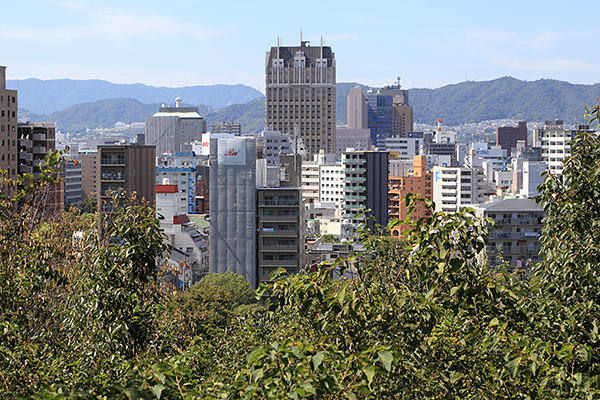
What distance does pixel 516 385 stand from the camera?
6.93m

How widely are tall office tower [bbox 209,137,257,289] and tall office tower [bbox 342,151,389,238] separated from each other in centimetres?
3306

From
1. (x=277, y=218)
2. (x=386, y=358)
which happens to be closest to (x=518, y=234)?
(x=277, y=218)

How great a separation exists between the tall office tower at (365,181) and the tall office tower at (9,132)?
4617 centimetres

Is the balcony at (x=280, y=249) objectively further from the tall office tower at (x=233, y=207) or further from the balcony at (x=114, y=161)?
the balcony at (x=114, y=161)

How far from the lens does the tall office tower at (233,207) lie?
57.8 m

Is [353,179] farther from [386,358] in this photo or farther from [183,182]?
[386,358]

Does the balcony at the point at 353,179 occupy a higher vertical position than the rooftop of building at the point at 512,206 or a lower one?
higher

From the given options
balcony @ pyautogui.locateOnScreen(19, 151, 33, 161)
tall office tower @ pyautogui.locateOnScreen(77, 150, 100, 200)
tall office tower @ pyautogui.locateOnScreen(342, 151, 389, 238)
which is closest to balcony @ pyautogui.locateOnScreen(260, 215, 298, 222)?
balcony @ pyautogui.locateOnScreen(19, 151, 33, 161)

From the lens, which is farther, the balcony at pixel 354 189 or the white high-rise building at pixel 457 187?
the white high-rise building at pixel 457 187

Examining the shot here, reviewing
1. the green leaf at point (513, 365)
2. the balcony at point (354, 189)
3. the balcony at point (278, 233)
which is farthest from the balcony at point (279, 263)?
the green leaf at point (513, 365)

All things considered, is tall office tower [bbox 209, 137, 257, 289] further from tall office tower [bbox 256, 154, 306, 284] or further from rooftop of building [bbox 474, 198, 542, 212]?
rooftop of building [bbox 474, 198, 542, 212]

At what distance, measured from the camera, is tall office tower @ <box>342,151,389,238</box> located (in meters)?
90.4

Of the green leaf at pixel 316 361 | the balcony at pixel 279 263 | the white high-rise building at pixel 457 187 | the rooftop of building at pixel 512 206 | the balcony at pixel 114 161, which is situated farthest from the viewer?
the white high-rise building at pixel 457 187

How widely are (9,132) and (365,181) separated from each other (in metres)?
49.2
